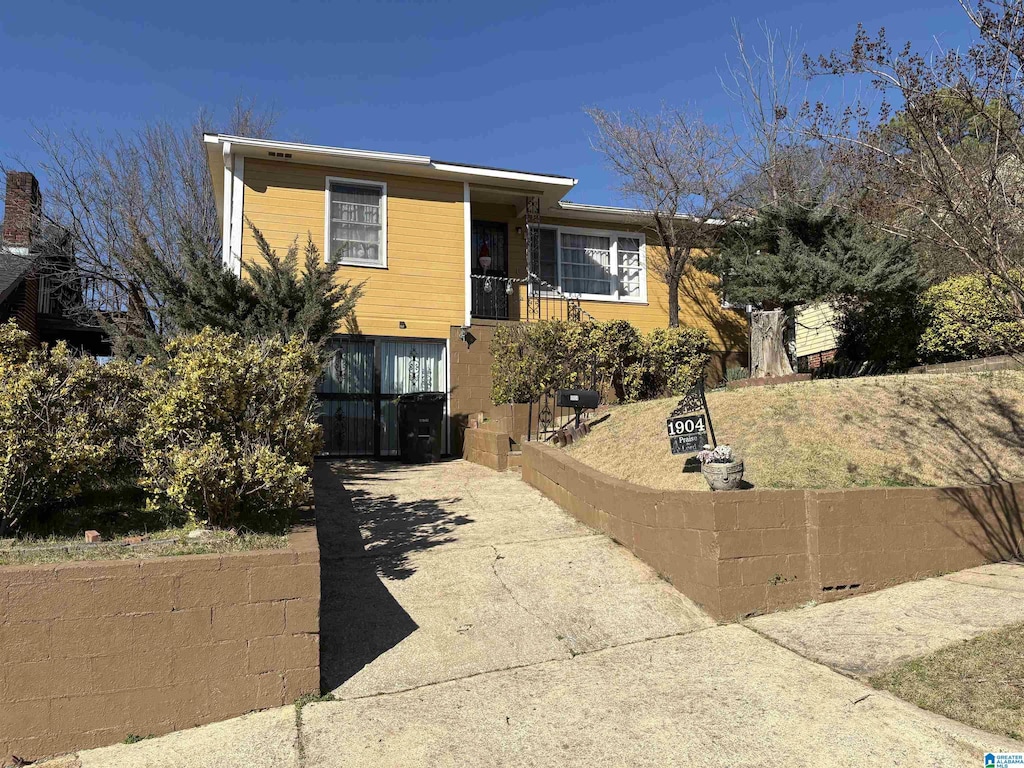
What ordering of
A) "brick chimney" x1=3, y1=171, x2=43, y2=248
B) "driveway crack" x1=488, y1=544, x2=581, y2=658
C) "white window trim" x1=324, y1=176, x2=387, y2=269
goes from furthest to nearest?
"brick chimney" x1=3, y1=171, x2=43, y2=248 < "white window trim" x1=324, y1=176, x2=387, y2=269 < "driveway crack" x1=488, y1=544, x2=581, y2=658

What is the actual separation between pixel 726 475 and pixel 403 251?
9174 millimetres

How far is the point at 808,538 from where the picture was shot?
581cm

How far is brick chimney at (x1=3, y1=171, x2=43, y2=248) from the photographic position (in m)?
17.0

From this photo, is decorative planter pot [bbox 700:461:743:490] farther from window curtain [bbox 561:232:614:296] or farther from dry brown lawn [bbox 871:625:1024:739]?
window curtain [bbox 561:232:614:296]

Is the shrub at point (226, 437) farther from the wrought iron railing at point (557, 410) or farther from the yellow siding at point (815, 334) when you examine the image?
the yellow siding at point (815, 334)

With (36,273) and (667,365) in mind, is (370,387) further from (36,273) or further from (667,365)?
(36,273)

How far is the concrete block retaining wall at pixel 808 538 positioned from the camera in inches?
220

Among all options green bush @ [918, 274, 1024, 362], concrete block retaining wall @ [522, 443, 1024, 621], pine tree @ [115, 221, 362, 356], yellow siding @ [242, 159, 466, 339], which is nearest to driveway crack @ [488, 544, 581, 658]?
concrete block retaining wall @ [522, 443, 1024, 621]

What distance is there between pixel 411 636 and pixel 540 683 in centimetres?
110

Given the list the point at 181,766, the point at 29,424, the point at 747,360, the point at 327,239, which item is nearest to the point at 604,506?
the point at 181,766

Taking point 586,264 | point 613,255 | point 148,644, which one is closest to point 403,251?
point 586,264

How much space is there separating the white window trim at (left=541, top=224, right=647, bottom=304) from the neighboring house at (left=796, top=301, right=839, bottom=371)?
3859mm

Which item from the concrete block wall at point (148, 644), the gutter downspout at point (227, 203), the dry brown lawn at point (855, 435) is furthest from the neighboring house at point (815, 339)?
the concrete block wall at point (148, 644)

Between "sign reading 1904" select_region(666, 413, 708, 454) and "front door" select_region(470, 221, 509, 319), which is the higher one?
"front door" select_region(470, 221, 509, 319)
